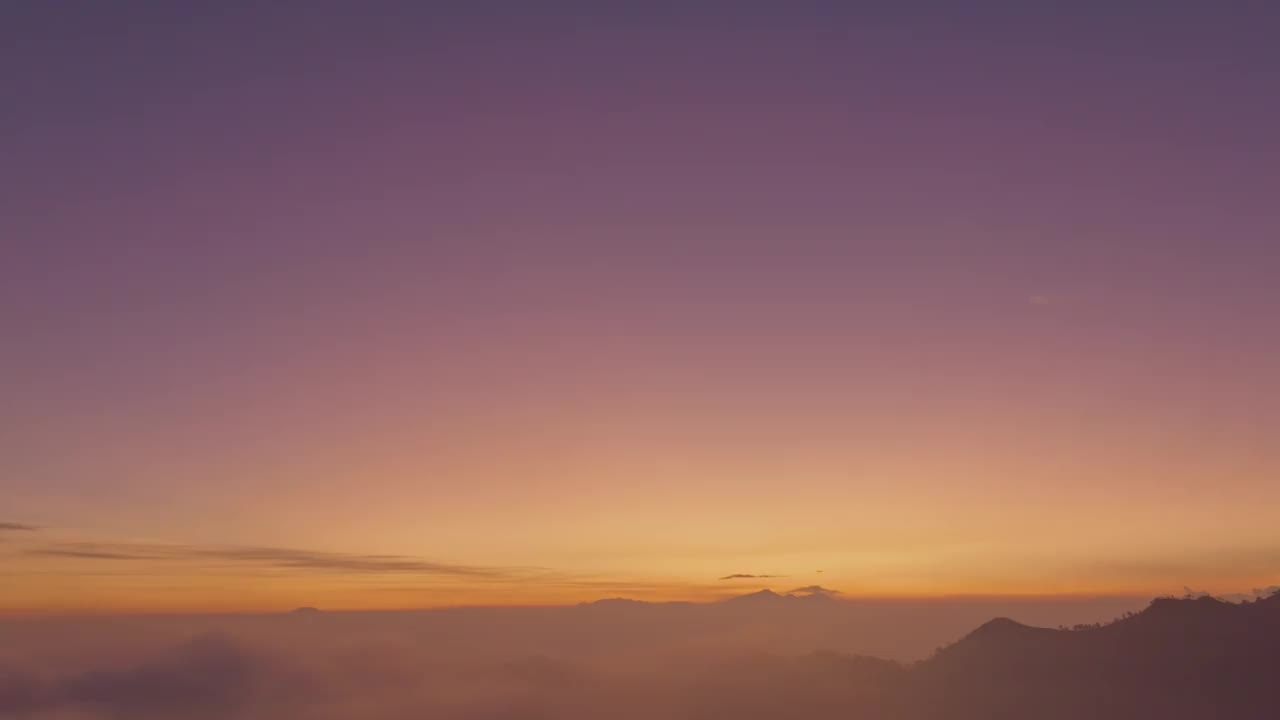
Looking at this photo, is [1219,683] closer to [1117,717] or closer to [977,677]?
[1117,717]

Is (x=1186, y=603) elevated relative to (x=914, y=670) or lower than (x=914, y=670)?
elevated

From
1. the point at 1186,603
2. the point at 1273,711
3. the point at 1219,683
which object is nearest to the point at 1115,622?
the point at 1186,603

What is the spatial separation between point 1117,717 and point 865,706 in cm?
6210

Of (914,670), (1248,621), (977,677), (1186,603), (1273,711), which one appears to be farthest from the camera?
(914,670)

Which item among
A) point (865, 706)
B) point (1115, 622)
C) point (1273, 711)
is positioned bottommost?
point (865, 706)

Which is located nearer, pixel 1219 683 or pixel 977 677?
pixel 1219 683

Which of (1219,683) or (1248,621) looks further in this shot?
(1248,621)

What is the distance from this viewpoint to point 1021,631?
163625 mm

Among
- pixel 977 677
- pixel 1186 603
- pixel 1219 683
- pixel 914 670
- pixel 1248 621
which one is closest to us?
pixel 1219 683

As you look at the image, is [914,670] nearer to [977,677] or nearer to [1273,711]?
[977,677]

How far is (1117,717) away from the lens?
12669 centimetres

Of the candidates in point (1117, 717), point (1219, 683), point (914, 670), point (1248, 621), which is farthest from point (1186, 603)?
point (914, 670)

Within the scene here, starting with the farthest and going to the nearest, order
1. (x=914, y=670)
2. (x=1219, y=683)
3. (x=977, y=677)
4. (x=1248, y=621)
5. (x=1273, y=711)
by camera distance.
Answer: (x=914, y=670) < (x=977, y=677) < (x=1248, y=621) < (x=1219, y=683) < (x=1273, y=711)

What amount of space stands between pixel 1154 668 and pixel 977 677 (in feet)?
105
